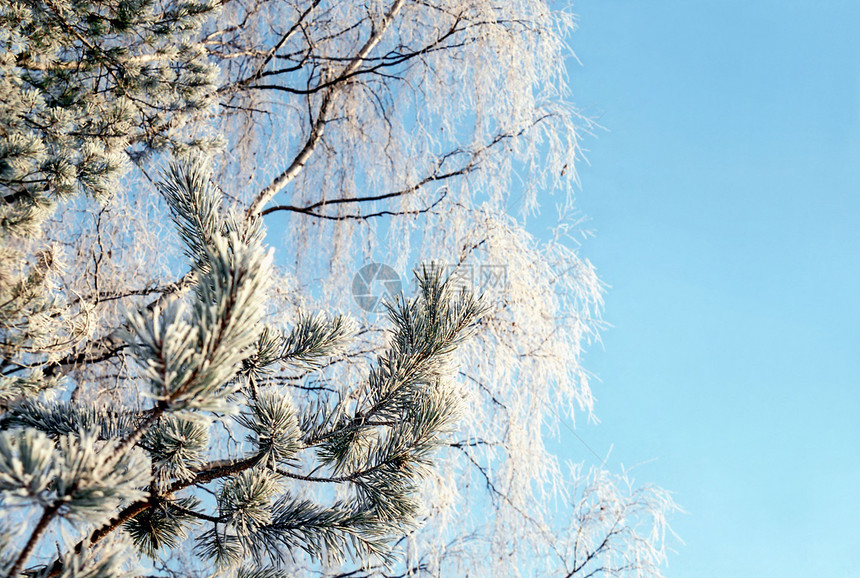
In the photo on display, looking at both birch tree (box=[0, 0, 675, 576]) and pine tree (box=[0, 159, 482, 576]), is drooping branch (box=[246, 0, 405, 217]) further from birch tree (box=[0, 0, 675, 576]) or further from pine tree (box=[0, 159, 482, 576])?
pine tree (box=[0, 159, 482, 576])

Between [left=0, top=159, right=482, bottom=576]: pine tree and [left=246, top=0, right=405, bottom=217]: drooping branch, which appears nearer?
[left=0, top=159, right=482, bottom=576]: pine tree

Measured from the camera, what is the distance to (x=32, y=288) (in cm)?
151

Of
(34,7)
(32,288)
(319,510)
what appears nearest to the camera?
(319,510)

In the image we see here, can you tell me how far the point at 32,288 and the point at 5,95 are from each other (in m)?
0.46

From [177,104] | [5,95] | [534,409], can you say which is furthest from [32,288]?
[534,409]

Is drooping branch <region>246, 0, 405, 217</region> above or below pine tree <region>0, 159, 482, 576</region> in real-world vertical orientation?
above

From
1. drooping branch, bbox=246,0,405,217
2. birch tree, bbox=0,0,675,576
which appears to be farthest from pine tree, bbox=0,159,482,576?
drooping branch, bbox=246,0,405,217

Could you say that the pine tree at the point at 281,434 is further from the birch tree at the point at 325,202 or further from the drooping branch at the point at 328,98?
the drooping branch at the point at 328,98

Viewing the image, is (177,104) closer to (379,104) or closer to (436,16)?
(379,104)

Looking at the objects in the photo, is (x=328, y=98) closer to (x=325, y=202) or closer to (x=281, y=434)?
(x=325, y=202)

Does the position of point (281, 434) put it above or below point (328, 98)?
below

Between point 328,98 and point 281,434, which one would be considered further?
point 328,98

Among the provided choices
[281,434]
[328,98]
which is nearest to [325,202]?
[328,98]

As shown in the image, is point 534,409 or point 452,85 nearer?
point 534,409
